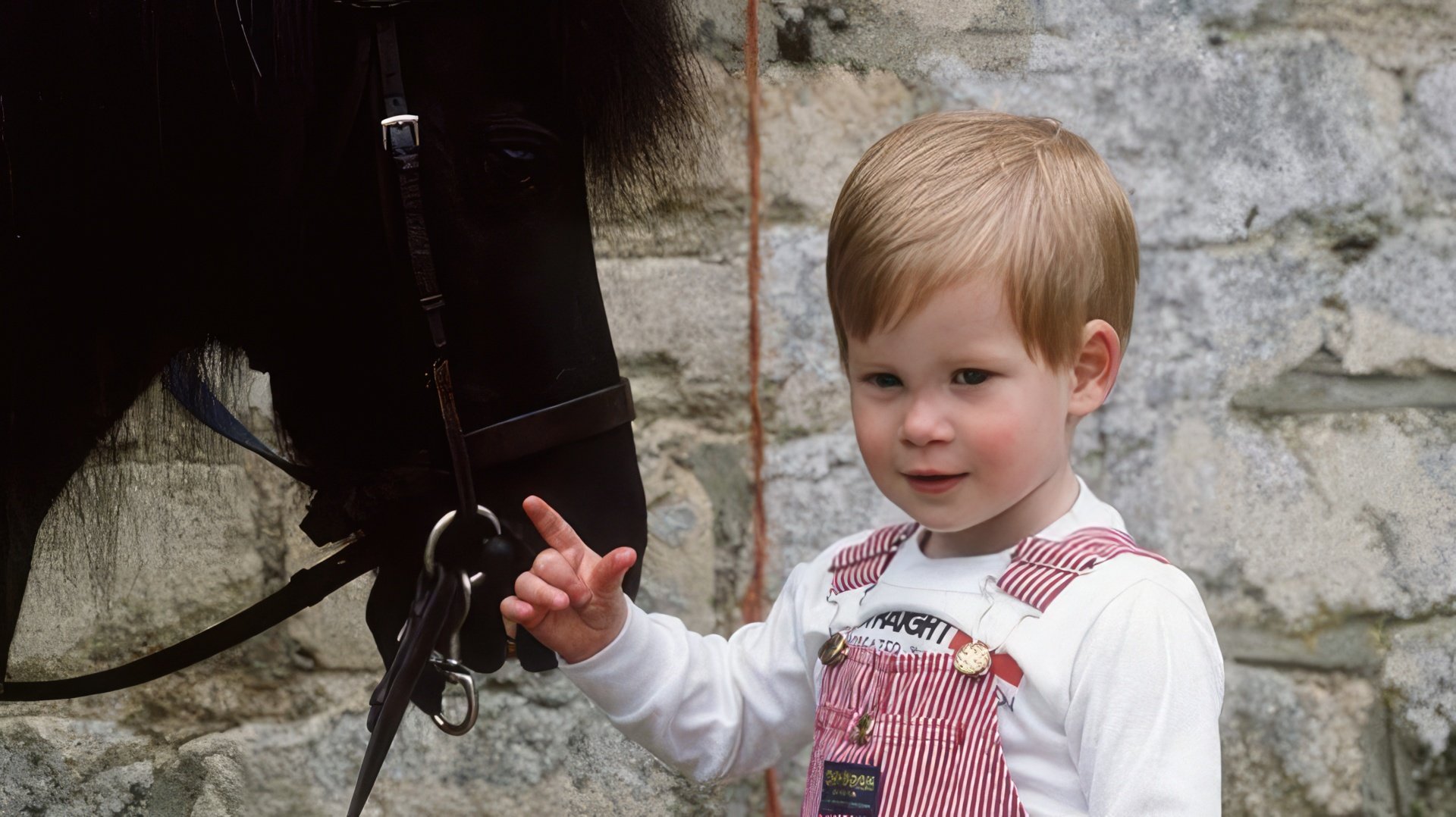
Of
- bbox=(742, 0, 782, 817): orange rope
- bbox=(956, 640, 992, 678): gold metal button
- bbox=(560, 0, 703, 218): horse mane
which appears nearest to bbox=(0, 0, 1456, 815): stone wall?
bbox=(742, 0, 782, 817): orange rope

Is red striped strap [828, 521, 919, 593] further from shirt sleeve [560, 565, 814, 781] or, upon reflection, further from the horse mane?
the horse mane

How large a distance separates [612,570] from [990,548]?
0.82ft

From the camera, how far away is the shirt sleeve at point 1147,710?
0.64 metres

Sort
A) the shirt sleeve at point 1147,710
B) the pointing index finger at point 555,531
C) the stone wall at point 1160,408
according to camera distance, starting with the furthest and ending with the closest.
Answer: the stone wall at point 1160,408 < the pointing index finger at point 555,531 < the shirt sleeve at point 1147,710

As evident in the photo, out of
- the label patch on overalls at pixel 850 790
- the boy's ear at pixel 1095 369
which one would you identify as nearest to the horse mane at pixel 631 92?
the boy's ear at pixel 1095 369

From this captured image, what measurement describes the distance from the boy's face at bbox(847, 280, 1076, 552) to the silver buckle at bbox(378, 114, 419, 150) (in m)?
0.31

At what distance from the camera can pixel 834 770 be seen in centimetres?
75

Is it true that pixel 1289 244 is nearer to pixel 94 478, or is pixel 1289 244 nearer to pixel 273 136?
pixel 273 136

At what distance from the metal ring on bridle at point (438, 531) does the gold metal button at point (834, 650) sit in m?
0.23

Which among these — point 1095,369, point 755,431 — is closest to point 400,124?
point 1095,369

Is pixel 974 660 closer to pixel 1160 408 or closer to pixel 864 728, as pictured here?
pixel 864 728

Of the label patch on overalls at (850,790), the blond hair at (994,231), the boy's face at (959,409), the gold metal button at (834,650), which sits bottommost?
the label patch on overalls at (850,790)

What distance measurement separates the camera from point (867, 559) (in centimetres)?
85

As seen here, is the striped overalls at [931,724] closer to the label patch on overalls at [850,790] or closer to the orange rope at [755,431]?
the label patch on overalls at [850,790]
